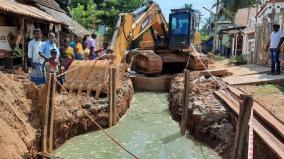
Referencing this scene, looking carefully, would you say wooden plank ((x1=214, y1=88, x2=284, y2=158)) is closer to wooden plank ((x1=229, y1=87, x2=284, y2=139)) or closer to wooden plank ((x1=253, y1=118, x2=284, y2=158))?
wooden plank ((x1=253, y1=118, x2=284, y2=158))

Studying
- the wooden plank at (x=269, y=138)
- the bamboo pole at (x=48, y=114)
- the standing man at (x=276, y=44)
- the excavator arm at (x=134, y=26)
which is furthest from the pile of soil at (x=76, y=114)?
the standing man at (x=276, y=44)

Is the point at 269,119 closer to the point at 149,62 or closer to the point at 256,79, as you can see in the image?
the point at 256,79

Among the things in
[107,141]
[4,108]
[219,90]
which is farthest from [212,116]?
[4,108]

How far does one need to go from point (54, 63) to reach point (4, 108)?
2.85 m

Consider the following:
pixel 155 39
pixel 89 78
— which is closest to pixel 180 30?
pixel 155 39

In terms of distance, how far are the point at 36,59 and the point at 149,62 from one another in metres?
7.69

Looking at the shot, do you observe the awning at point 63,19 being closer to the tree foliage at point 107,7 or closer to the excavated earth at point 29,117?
the excavated earth at point 29,117

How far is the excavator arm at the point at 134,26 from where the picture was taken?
12.6 metres

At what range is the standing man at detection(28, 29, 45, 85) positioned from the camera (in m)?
10.2

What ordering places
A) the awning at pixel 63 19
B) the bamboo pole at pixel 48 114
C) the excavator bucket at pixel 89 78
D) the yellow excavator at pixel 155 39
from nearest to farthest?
the bamboo pole at pixel 48 114
the excavator bucket at pixel 89 78
the yellow excavator at pixel 155 39
the awning at pixel 63 19

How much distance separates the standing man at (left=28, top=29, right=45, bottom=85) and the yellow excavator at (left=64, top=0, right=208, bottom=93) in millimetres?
1945

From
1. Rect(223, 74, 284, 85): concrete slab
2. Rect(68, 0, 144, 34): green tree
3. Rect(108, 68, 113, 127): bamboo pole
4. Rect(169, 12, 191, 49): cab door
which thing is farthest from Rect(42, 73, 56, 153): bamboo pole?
Rect(68, 0, 144, 34): green tree

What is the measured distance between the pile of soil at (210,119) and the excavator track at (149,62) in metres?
4.95

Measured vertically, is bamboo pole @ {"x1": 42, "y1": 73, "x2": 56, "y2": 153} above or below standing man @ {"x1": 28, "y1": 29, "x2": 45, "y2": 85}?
below
